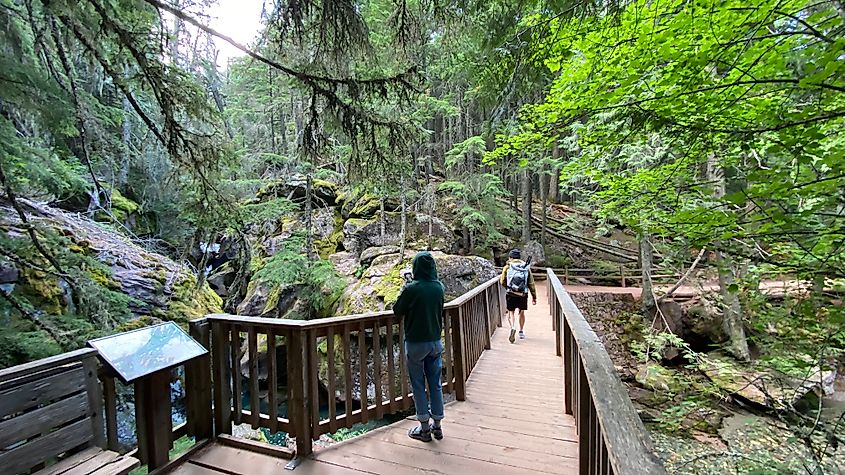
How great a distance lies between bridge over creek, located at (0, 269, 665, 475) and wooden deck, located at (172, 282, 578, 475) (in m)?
0.01

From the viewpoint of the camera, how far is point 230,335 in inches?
125

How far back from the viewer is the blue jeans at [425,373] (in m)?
3.09

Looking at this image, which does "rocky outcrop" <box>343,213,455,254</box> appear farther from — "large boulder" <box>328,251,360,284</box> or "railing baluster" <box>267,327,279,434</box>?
"railing baluster" <box>267,327,279,434</box>

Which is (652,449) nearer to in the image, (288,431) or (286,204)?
(288,431)

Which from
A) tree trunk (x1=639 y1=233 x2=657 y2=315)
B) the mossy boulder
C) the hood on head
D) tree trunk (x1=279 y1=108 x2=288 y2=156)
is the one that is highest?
tree trunk (x1=279 y1=108 x2=288 y2=156)

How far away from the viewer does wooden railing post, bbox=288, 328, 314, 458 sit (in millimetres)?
2869

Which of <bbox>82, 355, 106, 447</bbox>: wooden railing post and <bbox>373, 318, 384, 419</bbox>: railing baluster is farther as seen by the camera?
<bbox>373, 318, 384, 419</bbox>: railing baluster

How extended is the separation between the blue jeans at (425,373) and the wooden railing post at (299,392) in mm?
798

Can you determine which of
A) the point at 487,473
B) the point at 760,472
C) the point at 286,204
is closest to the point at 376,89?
the point at 487,473

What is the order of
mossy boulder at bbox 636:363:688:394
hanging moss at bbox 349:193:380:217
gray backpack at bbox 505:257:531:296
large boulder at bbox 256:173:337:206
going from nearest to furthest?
gray backpack at bbox 505:257:531:296
mossy boulder at bbox 636:363:688:394
hanging moss at bbox 349:193:380:217
large boulder at bbox 256:173:337:206

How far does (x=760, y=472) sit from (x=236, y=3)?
6.89 meters

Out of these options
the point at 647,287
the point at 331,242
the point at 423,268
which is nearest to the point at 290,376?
the point at 423,268

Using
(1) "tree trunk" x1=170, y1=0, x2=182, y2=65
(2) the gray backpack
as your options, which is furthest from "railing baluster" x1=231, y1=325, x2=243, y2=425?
(2) the gray backpack

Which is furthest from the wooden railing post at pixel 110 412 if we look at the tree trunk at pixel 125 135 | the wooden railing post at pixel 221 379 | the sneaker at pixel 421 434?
the tree trunk at pixel 125 135
